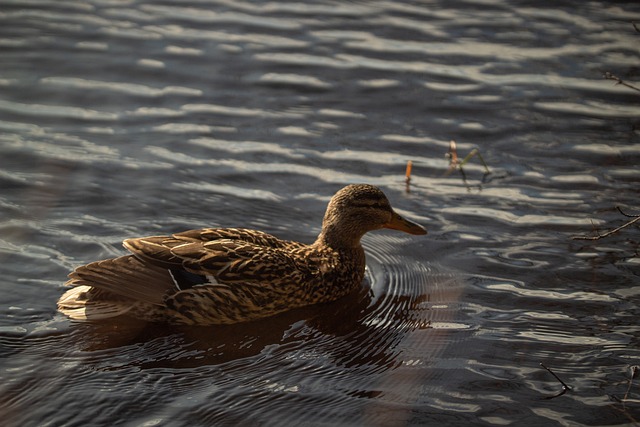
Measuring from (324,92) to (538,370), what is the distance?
4832mm

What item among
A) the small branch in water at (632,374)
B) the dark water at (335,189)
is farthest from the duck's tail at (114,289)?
the small branch in water at (632,374)

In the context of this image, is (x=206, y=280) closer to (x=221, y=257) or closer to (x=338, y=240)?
(x=221, y=257)

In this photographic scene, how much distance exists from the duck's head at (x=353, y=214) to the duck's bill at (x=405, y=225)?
1.6 inches

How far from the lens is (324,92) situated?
10.4 m

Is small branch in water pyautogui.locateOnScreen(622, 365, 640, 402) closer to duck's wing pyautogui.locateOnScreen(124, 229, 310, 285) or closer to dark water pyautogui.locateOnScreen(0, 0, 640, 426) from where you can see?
dark water pyautogui.locateOnScreen(0, 0, 640, 426)

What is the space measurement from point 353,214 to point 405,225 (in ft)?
1.43

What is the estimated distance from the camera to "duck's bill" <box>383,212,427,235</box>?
7891mm

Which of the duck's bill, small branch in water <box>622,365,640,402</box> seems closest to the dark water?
small branch in water <box>622,365,640,402</box>

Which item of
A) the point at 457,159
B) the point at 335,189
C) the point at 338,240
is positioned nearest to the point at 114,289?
the point at 338,240

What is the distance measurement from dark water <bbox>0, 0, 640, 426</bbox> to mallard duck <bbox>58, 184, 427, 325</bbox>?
0.52ft

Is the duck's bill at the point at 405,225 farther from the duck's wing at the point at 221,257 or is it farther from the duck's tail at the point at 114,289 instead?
→ the duck's tail at the point at 114,289

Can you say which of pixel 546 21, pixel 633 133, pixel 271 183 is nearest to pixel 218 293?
pixel 271 183

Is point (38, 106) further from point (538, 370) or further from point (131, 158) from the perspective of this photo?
point (538, 370)

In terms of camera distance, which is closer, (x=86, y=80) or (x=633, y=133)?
(x=633, y=133)
